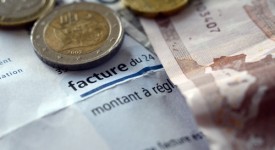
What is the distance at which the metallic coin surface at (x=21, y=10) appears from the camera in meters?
0.62

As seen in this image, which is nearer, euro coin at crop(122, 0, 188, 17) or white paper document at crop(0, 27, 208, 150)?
white paper document at crop(0, 27, 208, 150)

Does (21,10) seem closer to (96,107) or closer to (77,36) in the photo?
(77,36)

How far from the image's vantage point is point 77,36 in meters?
0.59

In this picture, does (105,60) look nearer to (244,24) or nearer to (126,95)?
(126,95)

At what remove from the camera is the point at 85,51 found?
1.85ft

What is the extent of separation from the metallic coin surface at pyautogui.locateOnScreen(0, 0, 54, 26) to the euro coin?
0.39 feet

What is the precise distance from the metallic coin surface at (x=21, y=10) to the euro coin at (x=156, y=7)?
4.6 inches

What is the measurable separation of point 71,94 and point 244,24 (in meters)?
0.24

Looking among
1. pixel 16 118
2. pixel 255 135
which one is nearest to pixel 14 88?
pixel 16 118

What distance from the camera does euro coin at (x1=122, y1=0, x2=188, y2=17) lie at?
2.03ft

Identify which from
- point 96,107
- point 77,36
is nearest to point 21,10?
point 77,36

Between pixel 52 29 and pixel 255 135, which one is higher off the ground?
pixel 52 29

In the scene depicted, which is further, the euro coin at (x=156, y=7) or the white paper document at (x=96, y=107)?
the euro coin at (x=156, y=7)

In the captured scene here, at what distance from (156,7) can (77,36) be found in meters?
0.12
